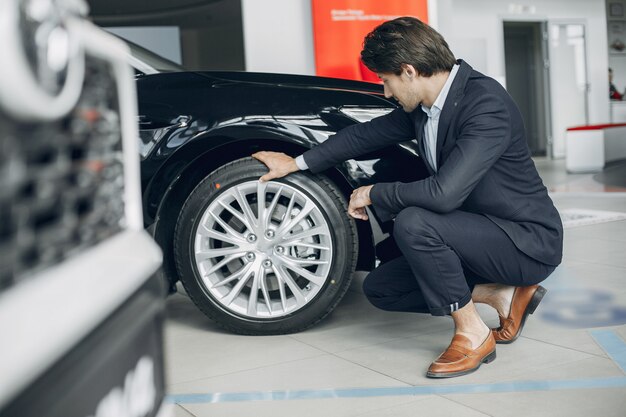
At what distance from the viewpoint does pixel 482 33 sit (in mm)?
12922

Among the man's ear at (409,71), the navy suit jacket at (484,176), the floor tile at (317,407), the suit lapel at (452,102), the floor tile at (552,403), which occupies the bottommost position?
the floor tile at (317,407)

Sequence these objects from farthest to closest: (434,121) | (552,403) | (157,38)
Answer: (157,38)
(434,121)
(552,403)

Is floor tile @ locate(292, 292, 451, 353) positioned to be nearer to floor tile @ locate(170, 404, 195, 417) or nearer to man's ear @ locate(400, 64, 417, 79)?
floor tile @ locate(170, 404, 195, 417)

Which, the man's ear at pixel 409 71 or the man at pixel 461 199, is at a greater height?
the man's ear at pixel 409 71

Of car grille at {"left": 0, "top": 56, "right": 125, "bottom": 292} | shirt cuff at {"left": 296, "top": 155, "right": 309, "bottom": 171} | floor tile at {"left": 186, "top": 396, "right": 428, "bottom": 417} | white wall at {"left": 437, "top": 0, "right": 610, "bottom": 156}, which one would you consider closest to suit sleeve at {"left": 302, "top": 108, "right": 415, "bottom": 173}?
shirt cuff at {"left": 296, "top": 155, "right": 309, "bottom": 171}

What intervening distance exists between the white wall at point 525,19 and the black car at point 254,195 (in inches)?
367

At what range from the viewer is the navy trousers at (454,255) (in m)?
2.46

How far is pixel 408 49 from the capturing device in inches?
98.0

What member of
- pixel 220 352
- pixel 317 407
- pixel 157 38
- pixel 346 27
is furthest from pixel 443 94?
pixel 346 27

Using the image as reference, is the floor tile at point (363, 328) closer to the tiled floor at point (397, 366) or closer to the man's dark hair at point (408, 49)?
the tiled floor at point (397, 366)

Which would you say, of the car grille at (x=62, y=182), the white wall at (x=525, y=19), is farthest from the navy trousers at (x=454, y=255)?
the white wall at (x=525, y=19)

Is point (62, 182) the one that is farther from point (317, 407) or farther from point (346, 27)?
point (346, 27)

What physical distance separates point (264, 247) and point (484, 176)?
838 millimetres

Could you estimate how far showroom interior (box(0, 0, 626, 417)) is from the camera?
2.67ft
